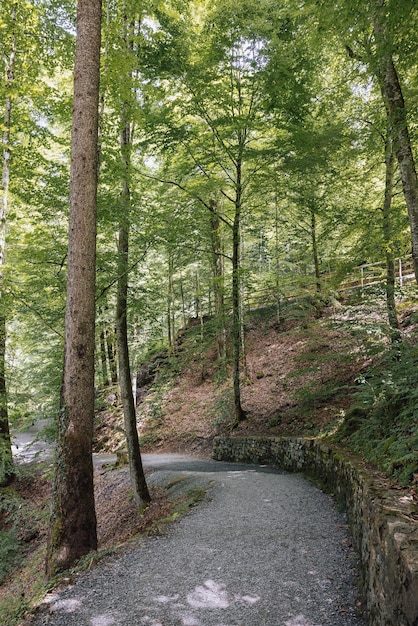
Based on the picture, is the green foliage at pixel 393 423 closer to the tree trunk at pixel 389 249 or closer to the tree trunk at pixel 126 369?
the tree trunk at pixel 389 249

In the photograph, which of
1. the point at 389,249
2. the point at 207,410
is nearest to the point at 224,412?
the point at 207,410

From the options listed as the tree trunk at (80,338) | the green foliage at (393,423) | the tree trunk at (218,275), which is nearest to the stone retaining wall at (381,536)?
the green foliage at (393,423)

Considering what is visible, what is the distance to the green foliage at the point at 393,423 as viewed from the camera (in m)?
3.91

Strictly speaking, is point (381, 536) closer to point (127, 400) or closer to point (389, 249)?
point (127, 400)

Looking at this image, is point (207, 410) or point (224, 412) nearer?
point (224, 412)

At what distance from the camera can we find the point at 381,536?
2.68 m

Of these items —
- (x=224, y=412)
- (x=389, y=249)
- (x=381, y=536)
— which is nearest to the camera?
(x=381, y=536)

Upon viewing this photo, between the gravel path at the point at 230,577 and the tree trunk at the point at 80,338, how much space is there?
0.60 m

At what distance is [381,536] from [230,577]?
1.54 meters

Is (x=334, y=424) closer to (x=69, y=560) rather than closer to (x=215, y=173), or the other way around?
(x=69, y=560)

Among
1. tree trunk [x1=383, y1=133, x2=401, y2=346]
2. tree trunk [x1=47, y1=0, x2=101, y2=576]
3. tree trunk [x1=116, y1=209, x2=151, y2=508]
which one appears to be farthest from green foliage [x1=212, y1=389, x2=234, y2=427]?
tree trunk [x1=47, y1=0, x2=101, y2=576]

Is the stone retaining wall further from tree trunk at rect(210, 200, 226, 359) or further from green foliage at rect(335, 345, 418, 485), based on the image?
tree trunk at rect(210, 200, 226, 359)

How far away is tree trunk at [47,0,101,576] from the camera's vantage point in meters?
4.25

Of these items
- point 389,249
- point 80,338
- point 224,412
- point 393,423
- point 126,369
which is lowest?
point 224,412
